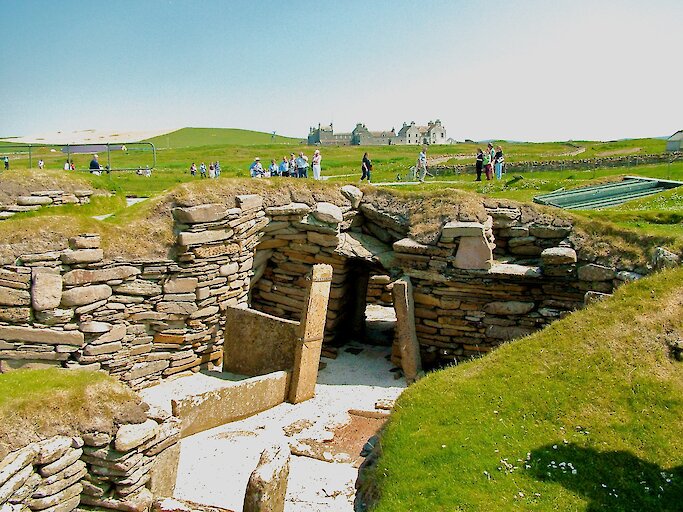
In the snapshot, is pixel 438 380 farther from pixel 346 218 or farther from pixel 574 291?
pixel 346 218

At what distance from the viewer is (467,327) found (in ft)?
46.0

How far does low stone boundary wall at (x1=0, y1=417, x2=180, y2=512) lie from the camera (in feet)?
22.7

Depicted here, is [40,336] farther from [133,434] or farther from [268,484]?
[268,484]

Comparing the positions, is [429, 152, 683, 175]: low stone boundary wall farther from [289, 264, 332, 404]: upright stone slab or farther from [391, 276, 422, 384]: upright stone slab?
[289, 264, 332, 404]: upright stone slab

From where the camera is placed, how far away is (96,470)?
25.2 ft

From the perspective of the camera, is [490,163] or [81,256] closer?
[81,256]

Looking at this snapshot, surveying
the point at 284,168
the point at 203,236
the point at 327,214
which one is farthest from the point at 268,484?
the point at 284,168

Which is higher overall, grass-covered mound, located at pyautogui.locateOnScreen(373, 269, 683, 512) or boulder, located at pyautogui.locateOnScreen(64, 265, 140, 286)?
boulder, located at pyautogui.locateOnScreen(64, 265, 140, 286)

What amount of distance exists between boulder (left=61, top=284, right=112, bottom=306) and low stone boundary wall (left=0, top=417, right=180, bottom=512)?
4.30 meters

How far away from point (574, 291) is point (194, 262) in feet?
26.8

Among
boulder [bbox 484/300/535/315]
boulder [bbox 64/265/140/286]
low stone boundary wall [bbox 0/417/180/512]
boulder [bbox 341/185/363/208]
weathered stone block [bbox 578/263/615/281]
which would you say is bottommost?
low stone boundary wall [bbox 0/417/180/512]

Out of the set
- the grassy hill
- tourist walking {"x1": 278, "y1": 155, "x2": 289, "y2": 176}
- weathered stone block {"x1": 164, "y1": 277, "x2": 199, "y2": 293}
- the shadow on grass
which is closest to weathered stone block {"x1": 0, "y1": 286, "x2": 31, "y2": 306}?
weathered stone block {"x1": 164, "y1": 277, "x2": 199, "y2": 293}

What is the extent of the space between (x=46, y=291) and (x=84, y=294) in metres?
0.66

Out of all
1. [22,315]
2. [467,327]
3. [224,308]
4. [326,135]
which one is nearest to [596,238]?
[467,327]
